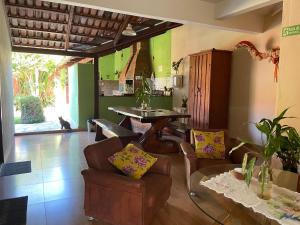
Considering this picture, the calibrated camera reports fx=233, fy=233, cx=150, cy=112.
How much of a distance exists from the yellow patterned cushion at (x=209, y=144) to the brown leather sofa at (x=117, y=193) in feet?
2.84

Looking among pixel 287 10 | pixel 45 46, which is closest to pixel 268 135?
pixel 287 10

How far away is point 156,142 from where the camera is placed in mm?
4855

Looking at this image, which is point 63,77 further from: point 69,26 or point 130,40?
point 69,26

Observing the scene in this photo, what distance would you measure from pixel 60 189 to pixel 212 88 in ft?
13.0

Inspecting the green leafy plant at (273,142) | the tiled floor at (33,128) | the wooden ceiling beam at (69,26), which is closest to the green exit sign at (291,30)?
the green leafy plant at (273,142)

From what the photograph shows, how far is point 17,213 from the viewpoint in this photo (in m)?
2.47

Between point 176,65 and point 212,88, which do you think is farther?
point 176,65

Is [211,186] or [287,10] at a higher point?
[287,10]

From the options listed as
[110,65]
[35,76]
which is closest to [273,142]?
[35,76]

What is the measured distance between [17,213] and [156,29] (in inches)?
247

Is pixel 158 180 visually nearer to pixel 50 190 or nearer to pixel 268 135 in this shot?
pixel 268 135

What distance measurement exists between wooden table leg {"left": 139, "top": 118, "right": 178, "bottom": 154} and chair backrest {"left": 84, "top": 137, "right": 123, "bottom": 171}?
2.13 metres

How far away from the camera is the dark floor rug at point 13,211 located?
2.33 m

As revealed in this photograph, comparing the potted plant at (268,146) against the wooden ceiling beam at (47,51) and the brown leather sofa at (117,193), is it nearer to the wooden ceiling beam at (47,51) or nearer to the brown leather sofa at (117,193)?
the brown leather sofa at (117,193)
